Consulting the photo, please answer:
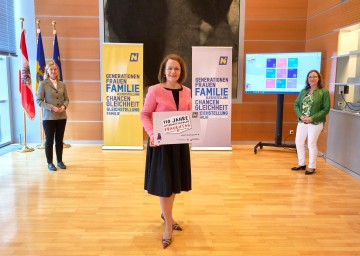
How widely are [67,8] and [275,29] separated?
4364 mm

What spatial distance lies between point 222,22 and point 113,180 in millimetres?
3999

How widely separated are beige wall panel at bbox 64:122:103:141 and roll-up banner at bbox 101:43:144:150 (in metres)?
0.58

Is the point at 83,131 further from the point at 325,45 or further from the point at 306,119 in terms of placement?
the point at 325,45

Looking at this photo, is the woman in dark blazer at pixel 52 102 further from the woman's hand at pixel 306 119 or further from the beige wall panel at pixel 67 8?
the woman's hand at pixel 306 119

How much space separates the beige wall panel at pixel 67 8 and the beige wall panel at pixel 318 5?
439cm

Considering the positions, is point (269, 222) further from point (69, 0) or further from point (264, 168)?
point (69, 0)

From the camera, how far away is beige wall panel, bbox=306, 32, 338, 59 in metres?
5.49

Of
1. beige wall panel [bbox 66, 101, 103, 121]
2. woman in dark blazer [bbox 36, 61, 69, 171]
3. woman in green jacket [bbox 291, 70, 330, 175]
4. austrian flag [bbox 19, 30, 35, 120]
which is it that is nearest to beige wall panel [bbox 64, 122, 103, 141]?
beige wall panel [bbox 66, 101, 103, 121]

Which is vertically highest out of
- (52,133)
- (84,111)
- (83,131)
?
(84,111)

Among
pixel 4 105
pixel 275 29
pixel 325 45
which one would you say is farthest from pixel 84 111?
pixel 325 45

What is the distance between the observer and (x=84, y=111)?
6.88m

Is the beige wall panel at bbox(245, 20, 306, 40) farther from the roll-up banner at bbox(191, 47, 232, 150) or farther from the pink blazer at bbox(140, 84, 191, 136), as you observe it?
the pink blazer at bbox(140, 84, 191, 136)

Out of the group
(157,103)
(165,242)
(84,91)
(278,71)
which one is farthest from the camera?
(84,91)

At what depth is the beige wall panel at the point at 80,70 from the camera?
673 centimetres
